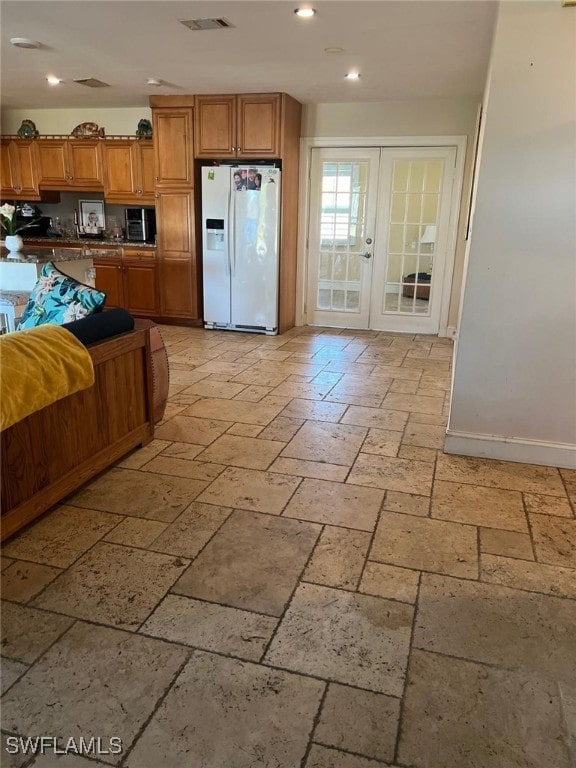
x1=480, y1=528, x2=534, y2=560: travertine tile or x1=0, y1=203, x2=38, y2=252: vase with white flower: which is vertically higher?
x1=0, y1=203, x2=38, y2=252: vase with white flower

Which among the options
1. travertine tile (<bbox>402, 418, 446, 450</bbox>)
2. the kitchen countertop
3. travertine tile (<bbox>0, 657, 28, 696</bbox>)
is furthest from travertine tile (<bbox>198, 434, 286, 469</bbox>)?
the kitchen countertop

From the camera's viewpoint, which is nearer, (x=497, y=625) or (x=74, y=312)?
(x=497, y=625)

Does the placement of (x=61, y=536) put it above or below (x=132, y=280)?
below

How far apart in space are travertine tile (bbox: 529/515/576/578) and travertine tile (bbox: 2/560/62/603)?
1.86m

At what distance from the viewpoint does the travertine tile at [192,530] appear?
85.1 inches

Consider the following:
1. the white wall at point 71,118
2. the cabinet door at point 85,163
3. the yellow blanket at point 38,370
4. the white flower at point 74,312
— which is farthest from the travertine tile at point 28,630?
the white wall at point 71,118

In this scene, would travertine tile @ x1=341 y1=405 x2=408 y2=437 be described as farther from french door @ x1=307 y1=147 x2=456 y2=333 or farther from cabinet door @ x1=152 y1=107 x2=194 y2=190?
cabinet door @ x1=152 y1=107 x2=194 y2=190

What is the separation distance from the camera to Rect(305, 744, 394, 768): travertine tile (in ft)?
4.32

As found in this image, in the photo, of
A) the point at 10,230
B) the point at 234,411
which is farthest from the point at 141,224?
the point at 234,411

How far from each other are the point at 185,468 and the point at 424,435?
4.80 ft

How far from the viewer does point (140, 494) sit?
2578mm

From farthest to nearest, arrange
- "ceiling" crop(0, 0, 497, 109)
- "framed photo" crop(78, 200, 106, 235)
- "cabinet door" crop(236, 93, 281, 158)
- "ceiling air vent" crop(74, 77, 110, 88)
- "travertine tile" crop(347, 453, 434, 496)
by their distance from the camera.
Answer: "framed photo" crop(78, 200, 106, 235), "cabinet door" crop(236, 93, 281, 158), "ceiling air vent" crop(74, 77, 110, 88), "ceiling" crop(0, 0, 497, 109), "travertine tile" crop(347, 453, 434, 496)

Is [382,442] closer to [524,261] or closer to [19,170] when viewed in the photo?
[524,261]

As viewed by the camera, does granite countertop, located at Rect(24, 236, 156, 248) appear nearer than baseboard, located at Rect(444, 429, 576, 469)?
No
